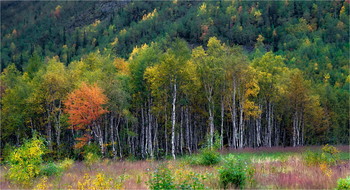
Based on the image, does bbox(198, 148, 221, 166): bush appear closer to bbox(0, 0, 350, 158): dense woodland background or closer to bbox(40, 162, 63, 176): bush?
bbox(0, 0, 350, 158): dense woodland background

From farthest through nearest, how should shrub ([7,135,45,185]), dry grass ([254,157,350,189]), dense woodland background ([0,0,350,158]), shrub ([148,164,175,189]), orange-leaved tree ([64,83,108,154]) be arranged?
dense woodland background ([0,0,350,158]), orange-leaved tree ([64,83,108,154]), shrub ([7,135,45,185]), dry grass ([254,157,350,189]), shrub ([148,164,175,189])

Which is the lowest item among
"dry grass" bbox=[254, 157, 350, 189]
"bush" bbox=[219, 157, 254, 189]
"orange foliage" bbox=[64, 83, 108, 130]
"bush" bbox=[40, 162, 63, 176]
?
"bush" bbox=[40, 162, 63, 176]

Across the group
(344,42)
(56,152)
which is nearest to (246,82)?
(56,152)

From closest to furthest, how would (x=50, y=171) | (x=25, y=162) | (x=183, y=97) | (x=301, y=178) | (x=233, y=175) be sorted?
(x=233, y=175), (x=301, y=178), (x=25, y=162), (x=50, y=171), (x=183, y=97)

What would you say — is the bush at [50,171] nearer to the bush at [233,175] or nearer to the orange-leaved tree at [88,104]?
the bush at [233,175]

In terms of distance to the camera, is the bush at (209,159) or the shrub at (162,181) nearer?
the shrub at (162,181)

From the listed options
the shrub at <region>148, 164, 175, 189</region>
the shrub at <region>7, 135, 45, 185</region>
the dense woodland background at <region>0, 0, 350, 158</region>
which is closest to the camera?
the shrub at <region>148, 164, 175, 189</region>

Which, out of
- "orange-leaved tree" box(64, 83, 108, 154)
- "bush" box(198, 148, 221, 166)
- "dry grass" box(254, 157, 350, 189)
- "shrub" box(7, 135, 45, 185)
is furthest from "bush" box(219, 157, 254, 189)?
"orange-leaved tree" box(64, 83, 108, 154)

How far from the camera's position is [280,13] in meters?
157

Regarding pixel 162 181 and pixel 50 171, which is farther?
pixel 50 171

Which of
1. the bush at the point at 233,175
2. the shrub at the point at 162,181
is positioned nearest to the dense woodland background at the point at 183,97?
the shrub at the point at 162,181

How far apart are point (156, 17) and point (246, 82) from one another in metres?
135

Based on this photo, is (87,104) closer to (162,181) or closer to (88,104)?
(88,104)

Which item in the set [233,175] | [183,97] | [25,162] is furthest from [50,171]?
[183,97]
